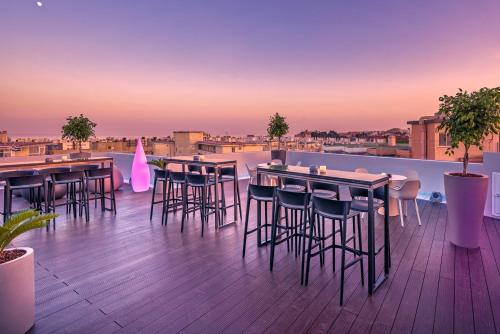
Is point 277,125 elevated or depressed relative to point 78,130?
elevated

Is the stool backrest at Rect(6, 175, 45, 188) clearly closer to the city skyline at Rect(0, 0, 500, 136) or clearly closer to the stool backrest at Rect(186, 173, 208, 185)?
the stool backrest at Rect(186, 173, 208, 185)

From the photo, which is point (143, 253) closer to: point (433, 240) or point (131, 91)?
point (433, 240)

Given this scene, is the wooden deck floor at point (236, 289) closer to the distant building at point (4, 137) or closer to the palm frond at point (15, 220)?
the palm frond at point (15, 220)

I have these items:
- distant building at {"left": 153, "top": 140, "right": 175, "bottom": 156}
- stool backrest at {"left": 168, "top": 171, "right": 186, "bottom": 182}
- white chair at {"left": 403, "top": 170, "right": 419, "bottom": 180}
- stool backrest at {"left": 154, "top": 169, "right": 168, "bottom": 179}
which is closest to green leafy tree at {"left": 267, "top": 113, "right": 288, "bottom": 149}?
Answer: distant building at {"left": 153, "top": 140, "right": 175, "bottom": 156}

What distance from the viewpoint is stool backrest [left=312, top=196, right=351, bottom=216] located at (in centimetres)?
229

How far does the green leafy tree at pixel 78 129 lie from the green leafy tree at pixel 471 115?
685 centimetres

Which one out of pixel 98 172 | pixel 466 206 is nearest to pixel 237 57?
pixel 98 172

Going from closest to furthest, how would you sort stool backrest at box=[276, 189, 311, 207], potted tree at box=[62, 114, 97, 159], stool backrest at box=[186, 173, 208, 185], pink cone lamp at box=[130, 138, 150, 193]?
stool backrest at box=[276, 189, 311, 207]
stool backrest at box=[186, 173, 208, 185]
potted tree at box=[62, 114, 97, 159]
pink cone lamp at box=[130, 138, 150, 193]

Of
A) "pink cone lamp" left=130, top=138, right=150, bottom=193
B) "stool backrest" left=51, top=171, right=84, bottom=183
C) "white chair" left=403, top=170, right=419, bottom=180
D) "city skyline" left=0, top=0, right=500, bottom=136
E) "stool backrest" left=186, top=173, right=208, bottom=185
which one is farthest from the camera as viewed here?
"pink cone lamp" left=130, top=138, right=150, bottom=193

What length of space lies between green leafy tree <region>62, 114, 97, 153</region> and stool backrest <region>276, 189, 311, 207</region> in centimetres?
551

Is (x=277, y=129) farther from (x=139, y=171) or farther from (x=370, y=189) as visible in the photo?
(x=370, y=189)

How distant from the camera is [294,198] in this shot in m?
2.71

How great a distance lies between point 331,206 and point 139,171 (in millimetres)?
6087

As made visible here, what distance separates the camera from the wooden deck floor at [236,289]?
196 cm
